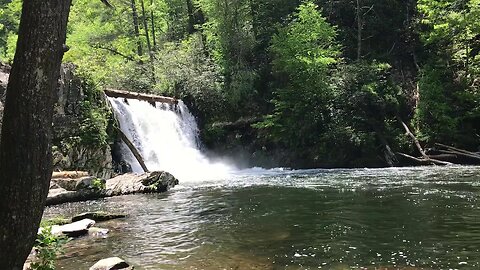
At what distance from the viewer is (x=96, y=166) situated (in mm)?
17891

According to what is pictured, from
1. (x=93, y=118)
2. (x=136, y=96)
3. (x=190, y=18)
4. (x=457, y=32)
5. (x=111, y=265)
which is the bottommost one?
(x=111, y=265)

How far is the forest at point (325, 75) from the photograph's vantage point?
71.6ft

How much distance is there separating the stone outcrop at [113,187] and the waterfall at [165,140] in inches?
148

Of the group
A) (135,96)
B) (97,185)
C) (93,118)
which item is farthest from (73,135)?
(135,96)

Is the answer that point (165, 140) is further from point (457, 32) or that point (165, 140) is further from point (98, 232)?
point (457, 32)

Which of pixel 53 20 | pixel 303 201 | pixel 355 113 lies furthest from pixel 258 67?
pixel 53 20

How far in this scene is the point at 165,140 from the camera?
23.6 m

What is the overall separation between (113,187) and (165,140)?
26.1 ft

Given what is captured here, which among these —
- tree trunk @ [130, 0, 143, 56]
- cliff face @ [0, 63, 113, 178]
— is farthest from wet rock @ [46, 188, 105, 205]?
tree trunk @ [130, 0, 143, 56]

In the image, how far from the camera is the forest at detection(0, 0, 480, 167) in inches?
859

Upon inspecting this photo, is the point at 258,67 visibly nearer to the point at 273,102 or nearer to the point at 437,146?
the point at 273,102

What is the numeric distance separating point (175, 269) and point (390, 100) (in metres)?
18.8

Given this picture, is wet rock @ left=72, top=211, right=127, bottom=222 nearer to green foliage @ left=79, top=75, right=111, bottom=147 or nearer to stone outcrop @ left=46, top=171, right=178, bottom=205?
stone outcrop @ left=46, top=171, right=178, bottom=205

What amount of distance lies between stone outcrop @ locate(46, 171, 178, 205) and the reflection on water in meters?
0.79
